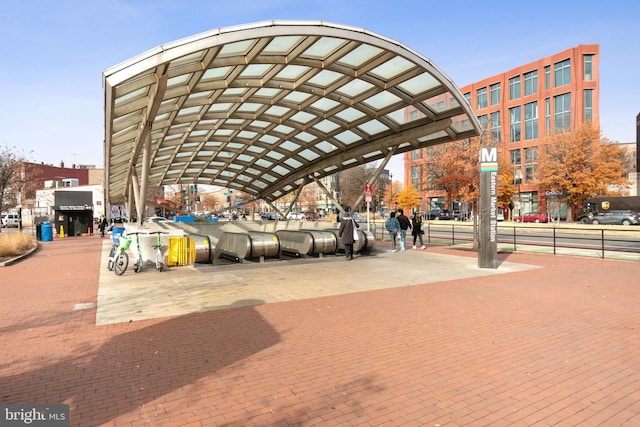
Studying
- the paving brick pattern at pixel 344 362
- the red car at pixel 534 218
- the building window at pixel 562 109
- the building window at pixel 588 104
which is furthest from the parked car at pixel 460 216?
the paving brick pattern at pixel 344 362

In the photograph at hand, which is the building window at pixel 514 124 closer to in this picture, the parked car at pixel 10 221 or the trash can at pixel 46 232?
the trash can at pixel 46 232

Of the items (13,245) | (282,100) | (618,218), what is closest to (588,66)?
(618,218)

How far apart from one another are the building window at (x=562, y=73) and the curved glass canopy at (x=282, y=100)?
43.9 m

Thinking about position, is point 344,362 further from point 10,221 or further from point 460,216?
point 10,221

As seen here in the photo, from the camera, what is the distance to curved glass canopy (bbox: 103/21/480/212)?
10.1m

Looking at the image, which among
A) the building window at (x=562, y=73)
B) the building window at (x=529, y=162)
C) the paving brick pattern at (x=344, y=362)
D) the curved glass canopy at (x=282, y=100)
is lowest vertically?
the paving brick pattern at (x=344, y=362)

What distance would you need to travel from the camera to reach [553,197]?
4594 centimetres

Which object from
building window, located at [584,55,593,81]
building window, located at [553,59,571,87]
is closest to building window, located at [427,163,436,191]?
building window, located at [553,59,571,87]

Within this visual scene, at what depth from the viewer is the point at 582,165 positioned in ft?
134

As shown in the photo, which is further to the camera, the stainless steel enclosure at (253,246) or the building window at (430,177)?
the building window at (430,177)

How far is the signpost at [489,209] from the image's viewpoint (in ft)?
39.2

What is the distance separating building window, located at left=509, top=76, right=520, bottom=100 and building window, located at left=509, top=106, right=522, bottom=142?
1774mm

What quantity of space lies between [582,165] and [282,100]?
37.6 meters

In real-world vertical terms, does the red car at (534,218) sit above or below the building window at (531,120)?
below
